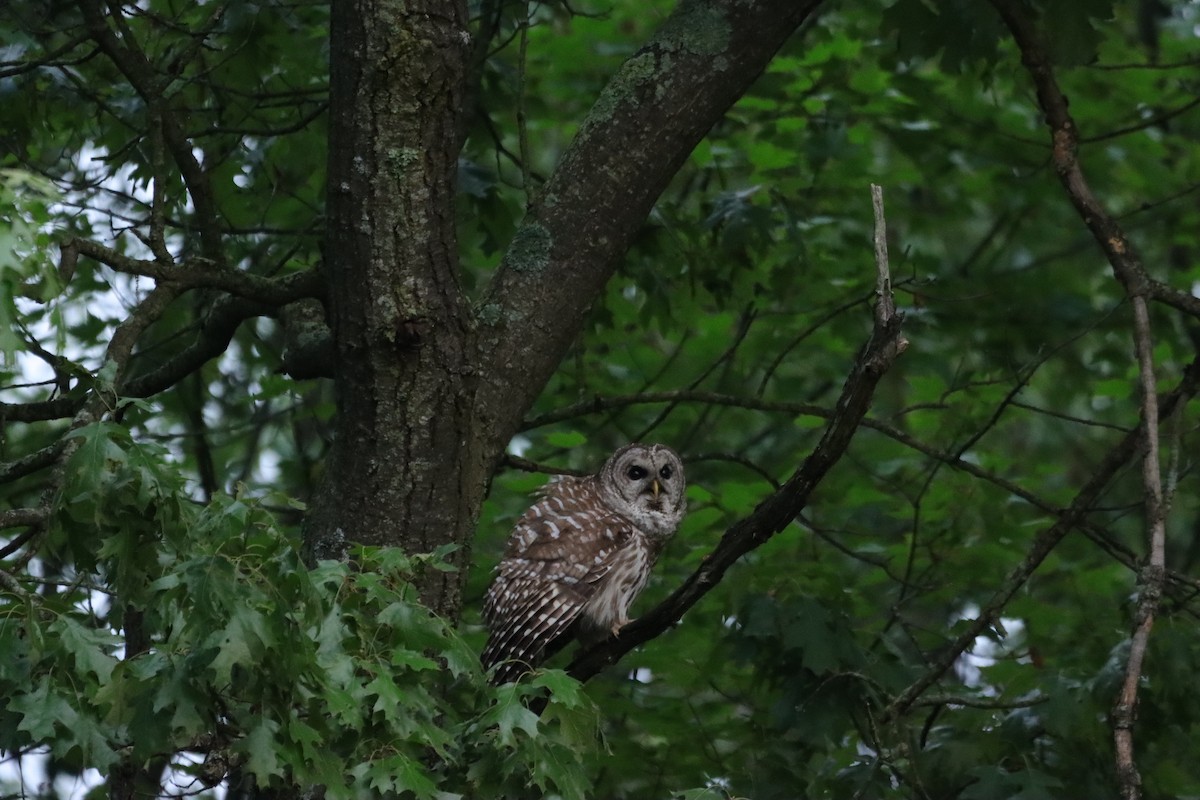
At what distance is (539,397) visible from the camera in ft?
18.8

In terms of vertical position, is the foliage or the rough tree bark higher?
the rough tree bark

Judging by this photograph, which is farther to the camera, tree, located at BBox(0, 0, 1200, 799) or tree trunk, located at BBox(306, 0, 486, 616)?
tree trunk, located at BBox(306, 0, 486, 616)

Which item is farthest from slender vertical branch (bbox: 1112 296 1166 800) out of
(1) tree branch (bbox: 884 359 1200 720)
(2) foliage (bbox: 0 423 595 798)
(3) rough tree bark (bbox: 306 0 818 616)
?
(3) rough tree bark (bbox: 306 0 818 616)

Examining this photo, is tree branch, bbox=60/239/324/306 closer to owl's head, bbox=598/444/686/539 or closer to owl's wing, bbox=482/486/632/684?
owl's wing, bbox=482/486/632/684

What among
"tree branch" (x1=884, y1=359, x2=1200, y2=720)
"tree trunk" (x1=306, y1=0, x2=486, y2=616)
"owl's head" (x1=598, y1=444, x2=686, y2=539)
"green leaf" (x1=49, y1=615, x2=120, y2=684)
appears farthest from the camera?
"owl's head" (x1=598, y1=444, x2=686, y2=539)

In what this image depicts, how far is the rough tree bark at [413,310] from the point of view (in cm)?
342

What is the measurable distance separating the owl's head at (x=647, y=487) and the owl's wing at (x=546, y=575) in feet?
0.34

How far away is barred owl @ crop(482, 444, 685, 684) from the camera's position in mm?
5078

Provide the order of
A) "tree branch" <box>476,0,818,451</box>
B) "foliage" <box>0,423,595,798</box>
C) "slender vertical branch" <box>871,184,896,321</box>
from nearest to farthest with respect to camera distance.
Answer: "foliage" <box>0,423,595,798</box> → "slender vertical branch" <box>871,184,896,321</box> → "tree branch" <box>476,0,818,451</box>

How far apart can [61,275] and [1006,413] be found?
4610mm

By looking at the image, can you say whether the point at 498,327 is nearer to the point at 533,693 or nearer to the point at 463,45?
the point at 463,45

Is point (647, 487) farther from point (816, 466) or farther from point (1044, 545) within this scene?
point (816, 466)

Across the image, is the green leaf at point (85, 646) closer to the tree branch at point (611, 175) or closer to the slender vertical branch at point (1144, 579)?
the tree branch at point (611, 175)

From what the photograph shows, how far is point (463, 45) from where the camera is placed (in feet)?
11.4
